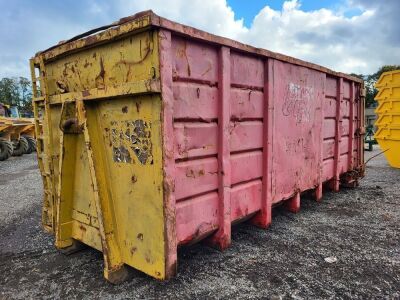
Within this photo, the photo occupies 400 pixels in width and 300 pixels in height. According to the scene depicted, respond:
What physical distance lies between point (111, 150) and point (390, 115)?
733 cm

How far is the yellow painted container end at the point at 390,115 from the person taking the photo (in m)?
7.44

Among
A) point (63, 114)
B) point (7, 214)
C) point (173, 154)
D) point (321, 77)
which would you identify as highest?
point (321, 77)

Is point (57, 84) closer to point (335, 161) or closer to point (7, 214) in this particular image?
point (7, 214)

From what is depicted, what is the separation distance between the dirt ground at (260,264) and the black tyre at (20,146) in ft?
34.8

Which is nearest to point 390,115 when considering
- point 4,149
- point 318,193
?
point 318,193

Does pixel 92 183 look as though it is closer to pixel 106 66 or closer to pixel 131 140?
pixel 131 140

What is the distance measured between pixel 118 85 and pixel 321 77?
10.2ft

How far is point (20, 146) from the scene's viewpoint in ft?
44.9

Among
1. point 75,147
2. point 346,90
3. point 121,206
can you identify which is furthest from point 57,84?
point 346,90

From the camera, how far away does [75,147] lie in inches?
114

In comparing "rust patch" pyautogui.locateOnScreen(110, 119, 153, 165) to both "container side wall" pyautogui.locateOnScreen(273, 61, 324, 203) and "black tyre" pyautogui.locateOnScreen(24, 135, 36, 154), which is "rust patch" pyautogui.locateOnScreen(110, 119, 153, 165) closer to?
"container side wall" pyautogui.locateOnScreen(273, 61, 324, 203)

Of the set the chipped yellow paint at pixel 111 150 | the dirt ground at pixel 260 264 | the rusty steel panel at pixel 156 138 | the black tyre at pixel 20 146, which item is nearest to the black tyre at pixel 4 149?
the black tyre at pixel 20 146

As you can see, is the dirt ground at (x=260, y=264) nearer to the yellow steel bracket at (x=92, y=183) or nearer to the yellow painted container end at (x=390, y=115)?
the yellow steel bracket at (x=92, y=183)

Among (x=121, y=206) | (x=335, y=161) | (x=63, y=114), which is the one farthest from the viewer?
(x=335, y=161)
